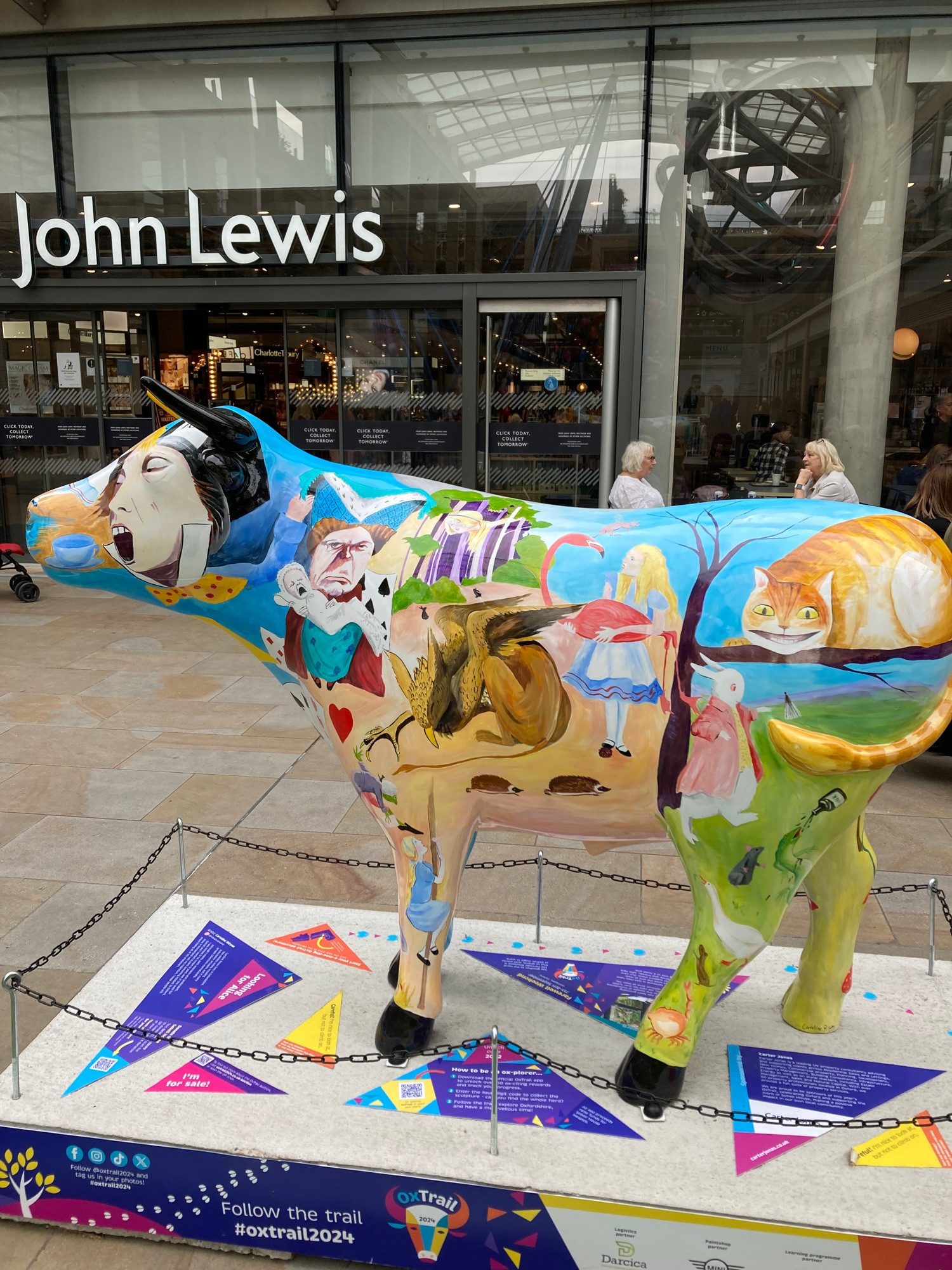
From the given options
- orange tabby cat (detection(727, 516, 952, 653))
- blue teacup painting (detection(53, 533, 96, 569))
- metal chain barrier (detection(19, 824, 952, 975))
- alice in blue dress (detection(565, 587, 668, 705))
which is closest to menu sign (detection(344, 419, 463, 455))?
metal chain barrier (detection(19, 824, 952, 975))

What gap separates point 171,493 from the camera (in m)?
2.60

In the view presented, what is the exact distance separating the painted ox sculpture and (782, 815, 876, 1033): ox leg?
0.10 ft

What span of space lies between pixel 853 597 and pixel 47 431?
10.9m

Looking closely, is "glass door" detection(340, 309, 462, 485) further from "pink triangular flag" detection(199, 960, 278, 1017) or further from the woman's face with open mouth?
the woman's face with open mouth

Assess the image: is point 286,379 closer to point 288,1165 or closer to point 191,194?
point 191,194

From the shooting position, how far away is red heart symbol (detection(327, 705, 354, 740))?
105 inches

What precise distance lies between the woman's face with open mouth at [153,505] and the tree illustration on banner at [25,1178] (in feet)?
5.20

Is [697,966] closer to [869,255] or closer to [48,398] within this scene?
[869,255]

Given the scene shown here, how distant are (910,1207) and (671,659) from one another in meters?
1.40

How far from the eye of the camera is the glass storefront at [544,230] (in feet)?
29.9

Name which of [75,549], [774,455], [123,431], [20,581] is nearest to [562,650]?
[75,549]

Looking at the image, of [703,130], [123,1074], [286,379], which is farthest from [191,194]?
[123,1074]

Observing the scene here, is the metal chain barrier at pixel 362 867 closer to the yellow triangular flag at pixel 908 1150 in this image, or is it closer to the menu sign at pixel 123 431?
the yellow triangular flag at pixel 908 1150

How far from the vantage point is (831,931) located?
2.97 meters
